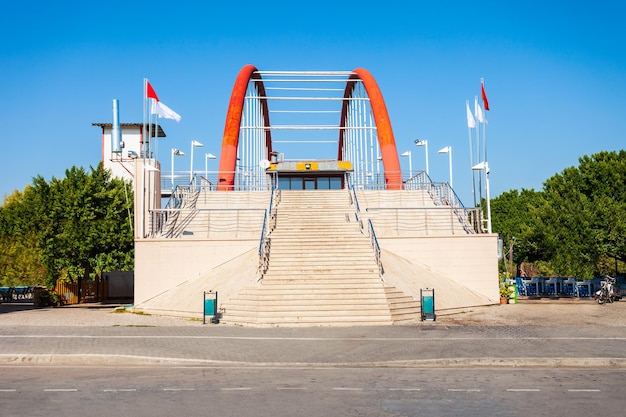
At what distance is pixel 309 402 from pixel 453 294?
16515 mm

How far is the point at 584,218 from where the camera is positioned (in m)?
31.6

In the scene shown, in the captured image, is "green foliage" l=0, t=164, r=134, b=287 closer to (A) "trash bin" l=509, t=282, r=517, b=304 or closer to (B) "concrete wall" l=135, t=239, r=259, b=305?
(B) "concrete wall" l=135, t=239, r=259, b=305

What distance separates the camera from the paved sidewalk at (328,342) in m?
13.1

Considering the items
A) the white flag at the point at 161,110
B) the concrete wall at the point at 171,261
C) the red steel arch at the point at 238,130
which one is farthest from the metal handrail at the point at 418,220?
the white flag at the point at 161,110

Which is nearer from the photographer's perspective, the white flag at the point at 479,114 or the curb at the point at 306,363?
Answer: the curb at the point at 306,363

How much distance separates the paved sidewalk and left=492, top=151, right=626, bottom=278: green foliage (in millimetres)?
9662

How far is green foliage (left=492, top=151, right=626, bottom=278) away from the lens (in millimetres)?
31375

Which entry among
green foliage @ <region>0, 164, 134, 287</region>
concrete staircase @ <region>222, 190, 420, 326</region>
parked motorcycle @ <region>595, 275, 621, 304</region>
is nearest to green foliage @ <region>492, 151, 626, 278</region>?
parked motorcycle @ <region>595, 275, 621, 304</region>

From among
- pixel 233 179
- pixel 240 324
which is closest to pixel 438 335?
pixel 240 324

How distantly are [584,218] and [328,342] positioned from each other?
2128 centimetres

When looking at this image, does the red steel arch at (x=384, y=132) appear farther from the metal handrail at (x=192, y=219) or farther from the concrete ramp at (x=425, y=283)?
the concrete ramp at (x=425, y=283)

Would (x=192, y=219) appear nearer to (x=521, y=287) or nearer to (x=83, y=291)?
(x=83, y=291)

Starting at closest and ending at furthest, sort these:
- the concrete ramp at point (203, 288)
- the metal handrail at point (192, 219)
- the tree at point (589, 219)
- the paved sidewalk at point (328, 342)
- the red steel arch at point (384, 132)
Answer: the paved sidewalk at point (328, 342) → the concrete ramp at point (203, 288) → the metal handrail at point (192, 219) → the tree at point (589, 219) → the red steel arch at point (384, 132)

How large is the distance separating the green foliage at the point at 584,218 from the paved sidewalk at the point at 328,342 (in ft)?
31.7
